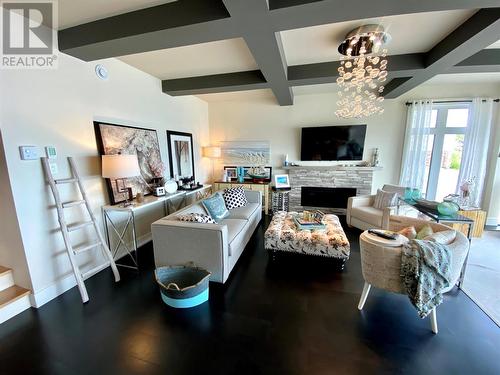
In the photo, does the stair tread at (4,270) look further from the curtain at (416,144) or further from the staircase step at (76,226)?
the curtain at (416,144)

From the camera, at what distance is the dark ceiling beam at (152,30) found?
62.9 inches

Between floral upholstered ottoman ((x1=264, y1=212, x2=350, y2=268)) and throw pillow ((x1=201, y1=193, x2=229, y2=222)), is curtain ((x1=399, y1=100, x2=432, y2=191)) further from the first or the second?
throw pillow ((x1=201, y1=193, x2=229, y2=222))

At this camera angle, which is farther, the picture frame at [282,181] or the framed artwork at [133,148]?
the picture frame at [282,181]

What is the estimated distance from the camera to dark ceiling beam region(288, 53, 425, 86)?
2.60 meters

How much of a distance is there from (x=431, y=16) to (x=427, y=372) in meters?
2.77

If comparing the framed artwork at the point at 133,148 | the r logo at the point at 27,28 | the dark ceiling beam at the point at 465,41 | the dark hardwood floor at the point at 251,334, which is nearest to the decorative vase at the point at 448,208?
the dark hardwood floor at the point at 251,334

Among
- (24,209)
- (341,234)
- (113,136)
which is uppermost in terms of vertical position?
(113,136)

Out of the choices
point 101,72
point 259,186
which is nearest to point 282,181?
point 259,186

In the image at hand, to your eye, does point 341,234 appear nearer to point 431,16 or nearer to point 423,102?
point 431,16

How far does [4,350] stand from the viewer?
5.14ft

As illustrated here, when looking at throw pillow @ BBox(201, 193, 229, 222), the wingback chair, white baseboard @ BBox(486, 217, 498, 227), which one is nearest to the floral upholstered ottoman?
the wingback chair

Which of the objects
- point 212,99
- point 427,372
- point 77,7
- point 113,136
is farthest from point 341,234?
point 212,99

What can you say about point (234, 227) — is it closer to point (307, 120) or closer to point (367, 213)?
point (367, 213)

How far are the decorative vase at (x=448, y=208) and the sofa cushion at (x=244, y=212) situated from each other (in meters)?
2.38
